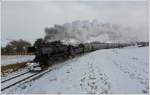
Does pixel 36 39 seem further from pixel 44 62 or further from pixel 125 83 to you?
pixel 125 83

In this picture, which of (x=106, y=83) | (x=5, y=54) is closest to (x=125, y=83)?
(x=106, y=83)

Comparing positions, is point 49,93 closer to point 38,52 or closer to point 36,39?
point 38,52

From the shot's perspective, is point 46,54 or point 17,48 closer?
point 46,54

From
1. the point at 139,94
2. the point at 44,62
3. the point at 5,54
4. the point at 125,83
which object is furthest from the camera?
the point at 5,54

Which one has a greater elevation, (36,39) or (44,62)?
(36,39)

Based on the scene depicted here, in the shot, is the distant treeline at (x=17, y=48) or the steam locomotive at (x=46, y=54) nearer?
the steam locomotive at (x=46, y=54)

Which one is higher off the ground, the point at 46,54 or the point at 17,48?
the point at 17,48

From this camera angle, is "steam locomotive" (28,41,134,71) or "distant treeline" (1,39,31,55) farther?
"distant treeline" (1,39,31,55)

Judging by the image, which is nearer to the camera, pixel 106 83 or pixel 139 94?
pixel 139 94

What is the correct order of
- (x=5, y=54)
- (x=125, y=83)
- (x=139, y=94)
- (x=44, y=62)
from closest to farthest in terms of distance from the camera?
1. (x=139, y=94)
2. (x=125, y=83)
3. (x=44, y=62)
4. (x=5, y=54)

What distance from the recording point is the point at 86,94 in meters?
8.73

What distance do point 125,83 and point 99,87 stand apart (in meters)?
1.35

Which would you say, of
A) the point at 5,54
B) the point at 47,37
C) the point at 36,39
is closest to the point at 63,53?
the point at 47,37

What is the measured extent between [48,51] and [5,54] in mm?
22066
